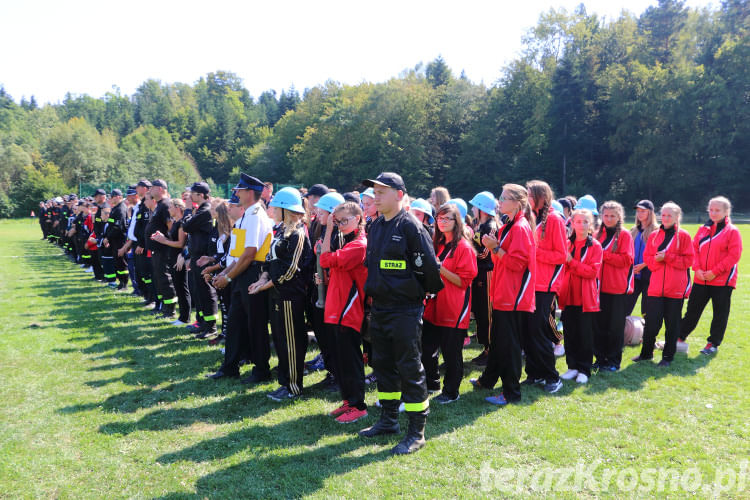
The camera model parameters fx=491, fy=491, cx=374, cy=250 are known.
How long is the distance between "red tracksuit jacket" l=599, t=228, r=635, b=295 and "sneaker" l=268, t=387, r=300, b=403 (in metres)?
4.26

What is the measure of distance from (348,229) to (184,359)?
12.7 feet

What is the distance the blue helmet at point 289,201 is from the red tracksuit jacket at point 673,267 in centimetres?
496

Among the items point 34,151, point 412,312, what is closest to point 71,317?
point 412,312

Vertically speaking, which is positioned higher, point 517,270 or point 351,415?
point 517,270

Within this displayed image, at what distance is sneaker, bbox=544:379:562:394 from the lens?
226 inches

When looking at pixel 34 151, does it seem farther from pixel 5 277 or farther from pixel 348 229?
pixel 348 229

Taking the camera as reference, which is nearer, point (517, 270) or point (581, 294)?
point (517, 270)

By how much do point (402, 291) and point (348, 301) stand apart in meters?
0.93

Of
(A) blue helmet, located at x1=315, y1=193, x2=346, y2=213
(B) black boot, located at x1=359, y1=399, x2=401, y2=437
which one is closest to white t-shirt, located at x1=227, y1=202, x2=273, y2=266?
(A) blue helmet, located at x1=315, y1=193, x2=346, y2=213

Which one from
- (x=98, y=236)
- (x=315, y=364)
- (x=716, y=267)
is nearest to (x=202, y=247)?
(x=315, y=364)

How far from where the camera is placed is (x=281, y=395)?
5.58m

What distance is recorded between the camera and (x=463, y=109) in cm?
6034

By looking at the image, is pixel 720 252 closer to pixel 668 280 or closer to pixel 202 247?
pixel 668 280

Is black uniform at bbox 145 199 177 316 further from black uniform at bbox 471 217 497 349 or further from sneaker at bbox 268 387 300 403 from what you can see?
black uniform at bbox 471 217 497 349
